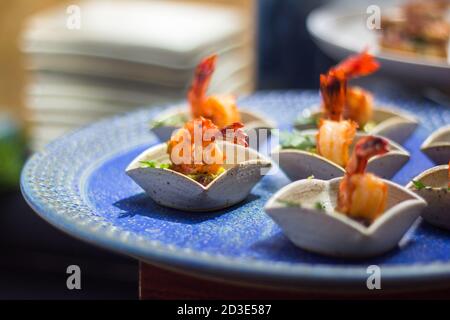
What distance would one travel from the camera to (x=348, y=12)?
2.08 meters

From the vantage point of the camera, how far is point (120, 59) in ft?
7.93

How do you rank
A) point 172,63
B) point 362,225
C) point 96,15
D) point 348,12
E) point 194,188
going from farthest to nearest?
1. point 96,15
2. point 172,63
3. point 348,12
4. point 194,188
5. point 362,225

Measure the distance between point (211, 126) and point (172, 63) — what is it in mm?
1316

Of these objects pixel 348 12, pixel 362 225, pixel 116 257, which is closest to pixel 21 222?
pixel 116 257

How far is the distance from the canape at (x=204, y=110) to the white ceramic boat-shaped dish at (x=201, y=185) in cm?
17

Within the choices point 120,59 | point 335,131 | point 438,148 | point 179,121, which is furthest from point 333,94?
point 120,59

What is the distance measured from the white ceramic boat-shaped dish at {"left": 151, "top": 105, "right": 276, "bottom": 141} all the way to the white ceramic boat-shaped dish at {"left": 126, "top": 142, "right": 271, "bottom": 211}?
19 cm

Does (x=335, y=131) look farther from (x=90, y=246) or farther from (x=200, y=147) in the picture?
(x=90, y=246)

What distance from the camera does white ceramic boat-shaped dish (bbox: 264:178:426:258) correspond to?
0.86 metres

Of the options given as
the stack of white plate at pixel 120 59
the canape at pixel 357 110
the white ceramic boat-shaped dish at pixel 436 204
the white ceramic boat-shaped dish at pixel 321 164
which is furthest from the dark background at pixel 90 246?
the white ceramic boat-shaped dish at pixel 436 204

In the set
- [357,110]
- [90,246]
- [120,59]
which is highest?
[357,110]

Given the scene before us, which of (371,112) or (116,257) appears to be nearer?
(371,112)

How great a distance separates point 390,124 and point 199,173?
0.42 m

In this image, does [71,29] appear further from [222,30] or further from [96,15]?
[222,30]
